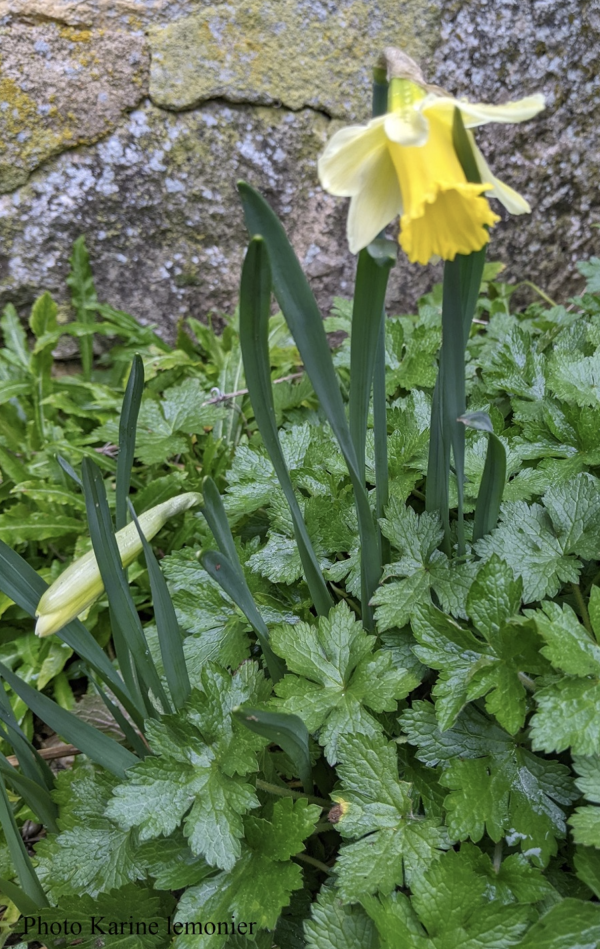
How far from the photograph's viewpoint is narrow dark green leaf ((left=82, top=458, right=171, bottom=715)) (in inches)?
28.4

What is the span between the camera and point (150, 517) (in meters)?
0.85

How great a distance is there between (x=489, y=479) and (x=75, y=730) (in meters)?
0.64

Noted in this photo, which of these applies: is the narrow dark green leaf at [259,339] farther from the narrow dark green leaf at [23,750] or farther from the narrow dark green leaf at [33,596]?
the narrow dark green leaf at [23,750]

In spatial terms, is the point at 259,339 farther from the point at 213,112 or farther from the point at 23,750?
the point at 213,112

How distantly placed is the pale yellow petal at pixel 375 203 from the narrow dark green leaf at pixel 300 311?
6cm

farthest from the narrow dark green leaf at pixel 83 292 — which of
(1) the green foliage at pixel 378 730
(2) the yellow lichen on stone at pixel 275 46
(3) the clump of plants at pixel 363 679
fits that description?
(3) the clump of plants at pixel 363 679

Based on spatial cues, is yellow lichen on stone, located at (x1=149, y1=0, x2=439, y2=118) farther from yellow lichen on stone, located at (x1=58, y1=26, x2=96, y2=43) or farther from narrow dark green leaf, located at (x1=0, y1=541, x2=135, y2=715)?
narrow dark green leaf, located at (x1=0, y1=541, x2=135, y2=715)

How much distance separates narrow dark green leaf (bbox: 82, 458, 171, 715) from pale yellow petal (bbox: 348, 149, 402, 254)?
1.29 ft

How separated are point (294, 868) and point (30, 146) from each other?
193cm

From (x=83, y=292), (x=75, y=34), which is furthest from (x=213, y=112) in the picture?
(x=83, y=292)

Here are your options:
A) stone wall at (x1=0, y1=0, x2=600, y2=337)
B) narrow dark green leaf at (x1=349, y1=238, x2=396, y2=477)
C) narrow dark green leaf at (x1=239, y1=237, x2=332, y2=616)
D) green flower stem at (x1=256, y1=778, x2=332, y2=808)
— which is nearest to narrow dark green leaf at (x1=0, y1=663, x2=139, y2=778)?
green flower stem at (x1=256, y1=778, x2=332, y2=808)

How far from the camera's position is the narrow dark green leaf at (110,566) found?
72 centimetres

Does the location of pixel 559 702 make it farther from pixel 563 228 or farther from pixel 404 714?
pixel 563 228

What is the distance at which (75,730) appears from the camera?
0.80 metres
